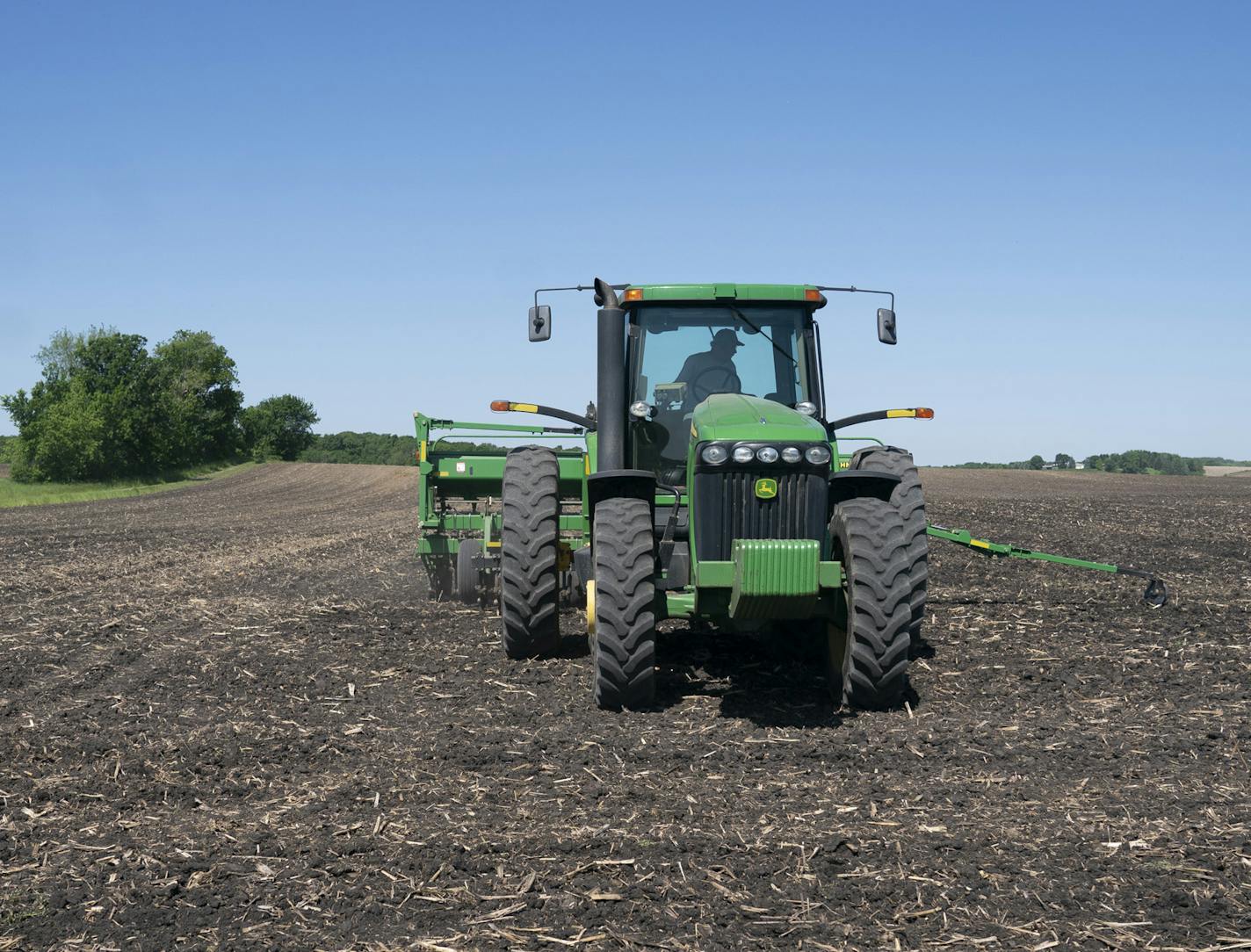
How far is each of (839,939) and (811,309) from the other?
5.62 metres

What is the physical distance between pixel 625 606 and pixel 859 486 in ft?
5.32

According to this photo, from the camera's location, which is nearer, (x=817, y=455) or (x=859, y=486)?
(x=817, y=455)

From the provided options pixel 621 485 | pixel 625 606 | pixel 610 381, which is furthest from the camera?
pixel 610 381

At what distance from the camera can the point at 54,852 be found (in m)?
5.01

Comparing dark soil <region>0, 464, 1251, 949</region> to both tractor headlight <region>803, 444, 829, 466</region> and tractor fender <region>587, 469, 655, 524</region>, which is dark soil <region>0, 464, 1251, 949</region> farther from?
tractor headlight <region>803, 444, 829, 466</region>

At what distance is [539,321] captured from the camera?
8953 mm

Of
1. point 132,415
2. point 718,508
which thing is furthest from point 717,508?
point 132,415

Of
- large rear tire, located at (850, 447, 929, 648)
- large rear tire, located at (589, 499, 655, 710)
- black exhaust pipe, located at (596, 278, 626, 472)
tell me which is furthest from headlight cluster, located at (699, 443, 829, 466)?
black exhaust pipe, located at (596, 278, 626, 472)

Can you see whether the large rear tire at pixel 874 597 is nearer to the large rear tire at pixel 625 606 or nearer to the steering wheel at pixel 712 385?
the large rear tire at pixel 625 606

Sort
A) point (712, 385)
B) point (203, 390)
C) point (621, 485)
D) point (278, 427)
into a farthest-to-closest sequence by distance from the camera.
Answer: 1. point (278, 427)
2. point (203, 390)
3. point (712, 385)
4. point (621, 485)

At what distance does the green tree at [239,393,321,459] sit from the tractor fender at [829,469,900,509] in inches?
3048

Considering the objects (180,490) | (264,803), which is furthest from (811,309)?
(180,490)

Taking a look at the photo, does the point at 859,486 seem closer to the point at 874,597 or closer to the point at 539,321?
the point at 874,597

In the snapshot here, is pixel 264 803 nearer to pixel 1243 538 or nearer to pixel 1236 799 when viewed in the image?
pixel 1236 799
